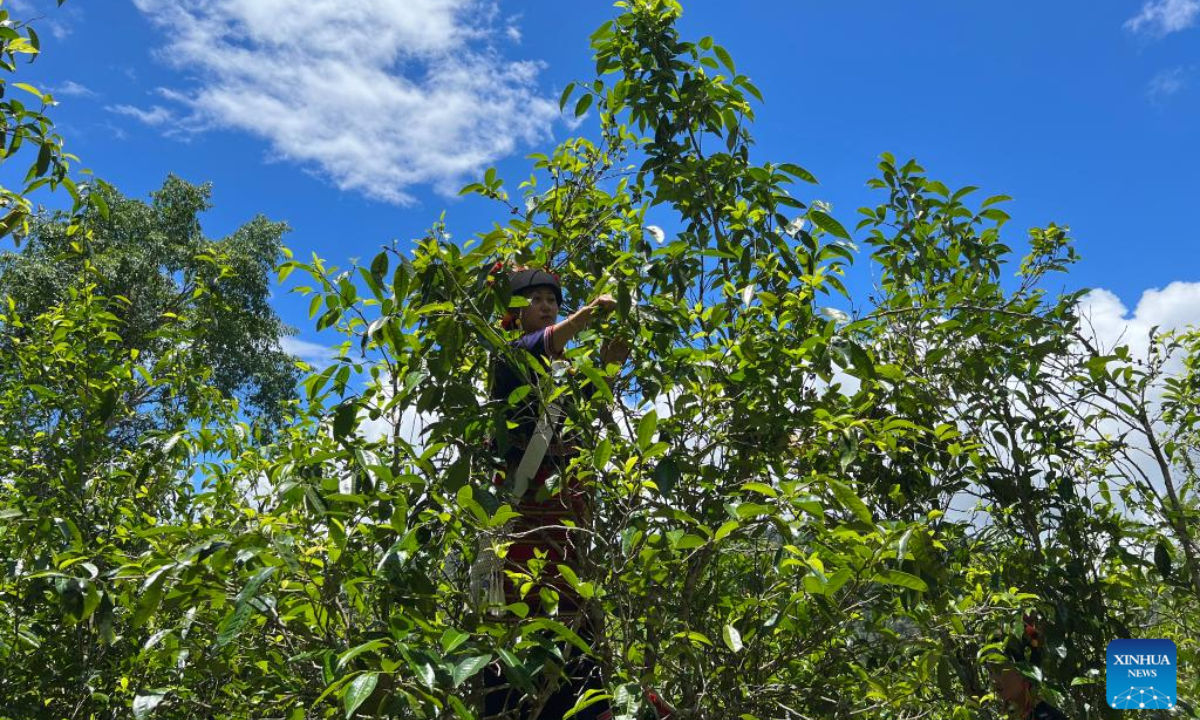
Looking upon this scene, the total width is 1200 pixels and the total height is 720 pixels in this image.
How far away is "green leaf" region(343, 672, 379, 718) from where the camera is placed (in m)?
1.33

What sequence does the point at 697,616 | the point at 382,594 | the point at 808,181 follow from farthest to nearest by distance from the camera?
the point at 808,181, the point at 697,616, the point at 382,594

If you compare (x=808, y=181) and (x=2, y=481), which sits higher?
(x=808, y=181)

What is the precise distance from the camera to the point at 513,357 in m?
1.85

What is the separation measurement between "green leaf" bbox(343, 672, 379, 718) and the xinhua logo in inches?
107

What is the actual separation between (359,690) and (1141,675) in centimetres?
291

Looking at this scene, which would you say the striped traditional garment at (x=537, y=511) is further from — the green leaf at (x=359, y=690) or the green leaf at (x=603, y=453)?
the green leaf at (x=359, y=690)

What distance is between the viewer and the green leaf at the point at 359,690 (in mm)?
1326

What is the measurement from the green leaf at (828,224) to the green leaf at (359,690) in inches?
67.4

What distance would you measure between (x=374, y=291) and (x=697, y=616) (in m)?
1.19

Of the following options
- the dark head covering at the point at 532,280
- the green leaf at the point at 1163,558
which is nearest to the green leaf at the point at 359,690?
the dark head covering at the point at 532,280

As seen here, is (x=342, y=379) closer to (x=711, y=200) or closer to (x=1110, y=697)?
(x=711, y=200)

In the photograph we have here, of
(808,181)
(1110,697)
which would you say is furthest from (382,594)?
(1110,697)

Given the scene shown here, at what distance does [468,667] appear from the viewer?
1.49 metres

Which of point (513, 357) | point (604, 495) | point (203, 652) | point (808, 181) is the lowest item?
point (203, 652)
